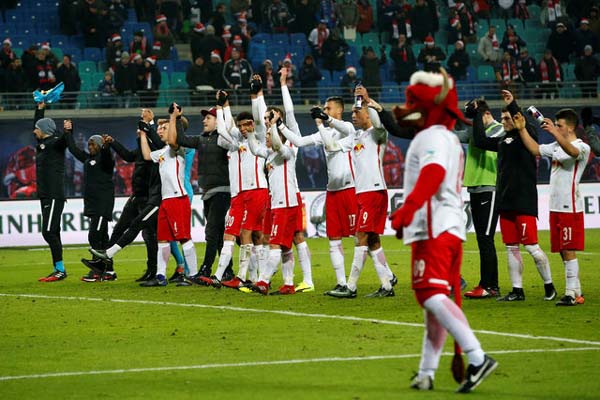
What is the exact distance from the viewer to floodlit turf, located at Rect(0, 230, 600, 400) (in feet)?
27.1

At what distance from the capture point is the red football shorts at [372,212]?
44.8 ft

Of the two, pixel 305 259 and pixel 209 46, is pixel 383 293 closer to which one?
pixel 305 259

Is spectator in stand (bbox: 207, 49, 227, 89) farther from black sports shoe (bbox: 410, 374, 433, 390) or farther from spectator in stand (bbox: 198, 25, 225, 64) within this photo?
black sports shoe (bbox: 410, 374, 433, 390)

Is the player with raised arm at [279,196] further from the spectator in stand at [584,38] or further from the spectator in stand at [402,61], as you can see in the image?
the spectator in stand at [584,38]

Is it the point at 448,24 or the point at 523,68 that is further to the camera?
the point at 448,24

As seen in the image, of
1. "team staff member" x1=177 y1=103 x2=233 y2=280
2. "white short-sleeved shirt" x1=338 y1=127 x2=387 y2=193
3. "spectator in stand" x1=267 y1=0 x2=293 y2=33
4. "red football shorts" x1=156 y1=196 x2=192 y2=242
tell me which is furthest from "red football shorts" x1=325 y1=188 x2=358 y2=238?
"spectator in stand" x1=267 y1=0 x2=293 y2=33

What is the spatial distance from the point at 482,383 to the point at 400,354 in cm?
145

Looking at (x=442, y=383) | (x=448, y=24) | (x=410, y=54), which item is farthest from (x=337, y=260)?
(x=448, y=24)

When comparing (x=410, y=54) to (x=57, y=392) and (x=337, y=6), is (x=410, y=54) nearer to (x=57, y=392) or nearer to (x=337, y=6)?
(x=337, y=6)

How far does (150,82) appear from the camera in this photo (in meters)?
29.6

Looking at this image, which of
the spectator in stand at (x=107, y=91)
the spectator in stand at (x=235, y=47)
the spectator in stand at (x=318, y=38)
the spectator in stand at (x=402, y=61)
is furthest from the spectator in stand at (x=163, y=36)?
the spectator in stand at (x=402, y=61)

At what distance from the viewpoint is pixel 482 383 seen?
8281 mm

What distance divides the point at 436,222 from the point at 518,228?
541 cm

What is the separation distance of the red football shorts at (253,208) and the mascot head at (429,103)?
715cm
